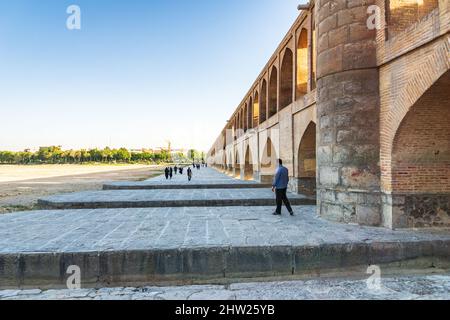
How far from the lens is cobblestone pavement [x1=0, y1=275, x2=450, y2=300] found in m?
3.59

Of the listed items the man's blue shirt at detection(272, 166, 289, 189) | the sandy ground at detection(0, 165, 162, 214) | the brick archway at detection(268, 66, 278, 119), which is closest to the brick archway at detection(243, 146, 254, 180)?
the brick archway at detection(268, 66, 278, 119)

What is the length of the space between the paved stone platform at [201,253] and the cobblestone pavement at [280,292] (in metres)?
0.24

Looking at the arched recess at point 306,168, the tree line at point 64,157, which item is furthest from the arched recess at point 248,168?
the tree line at point 64,157

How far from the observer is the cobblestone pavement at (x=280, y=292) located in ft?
11.8

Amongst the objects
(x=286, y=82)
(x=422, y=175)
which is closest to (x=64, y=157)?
(x=286, y=82)

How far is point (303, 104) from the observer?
9172 millimetres

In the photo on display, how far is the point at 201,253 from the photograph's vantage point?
13.8 feet

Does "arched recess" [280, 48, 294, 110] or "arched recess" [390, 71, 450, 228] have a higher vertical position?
"arched recess" [280, 48, 294, 110]

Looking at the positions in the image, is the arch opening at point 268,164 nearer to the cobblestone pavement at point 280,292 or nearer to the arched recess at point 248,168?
the arched recess at point 248,168

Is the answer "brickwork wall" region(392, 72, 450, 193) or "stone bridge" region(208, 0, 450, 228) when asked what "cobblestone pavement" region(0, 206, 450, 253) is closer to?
"stone bridge" region(208, 0, 450, 228)

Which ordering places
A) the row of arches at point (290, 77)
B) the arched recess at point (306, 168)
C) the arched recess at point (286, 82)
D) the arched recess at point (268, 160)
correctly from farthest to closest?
the arched recess at point (268, 160)
the arched recess at point (286, 82)
the arched recess at point (306, 168)
the row of arches at point (290, 77)

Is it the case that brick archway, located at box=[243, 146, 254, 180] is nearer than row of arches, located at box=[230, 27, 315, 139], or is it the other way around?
row of arches, located at box=[230, 27, 315, 139]

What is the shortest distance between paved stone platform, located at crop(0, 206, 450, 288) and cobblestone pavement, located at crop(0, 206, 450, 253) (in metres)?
0.02

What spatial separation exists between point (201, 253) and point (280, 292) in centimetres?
115
